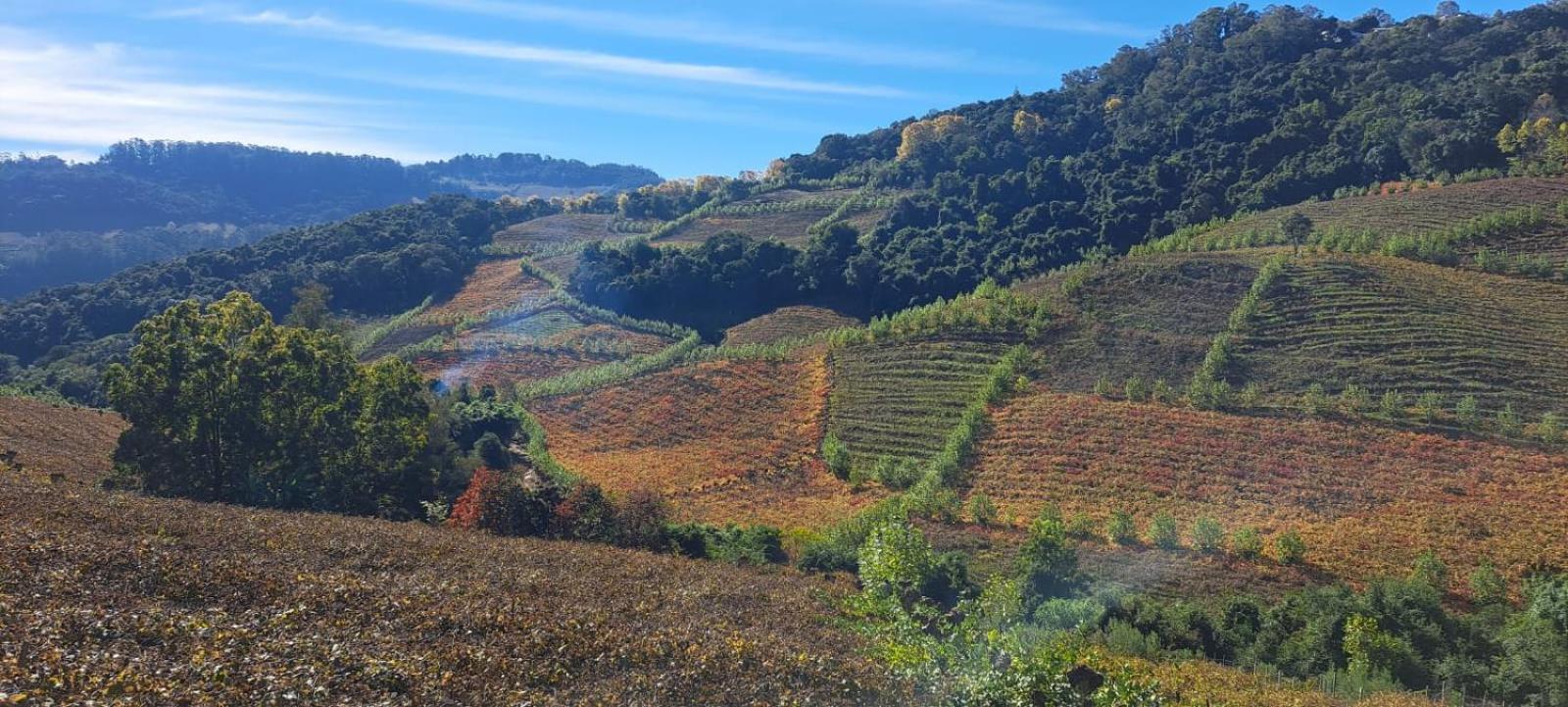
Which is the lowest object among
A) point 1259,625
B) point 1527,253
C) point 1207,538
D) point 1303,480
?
point 1259,625

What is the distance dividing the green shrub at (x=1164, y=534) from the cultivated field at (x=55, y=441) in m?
27.2

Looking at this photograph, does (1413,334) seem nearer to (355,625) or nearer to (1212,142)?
(355,625)

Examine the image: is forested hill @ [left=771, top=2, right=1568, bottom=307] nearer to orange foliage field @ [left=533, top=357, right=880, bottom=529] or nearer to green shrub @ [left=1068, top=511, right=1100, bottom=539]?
orange foliage field @ [left=533, top=357, right=880, bottom=529]

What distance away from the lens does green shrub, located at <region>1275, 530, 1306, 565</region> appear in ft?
72.6

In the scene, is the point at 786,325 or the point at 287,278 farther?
the point at 287,278

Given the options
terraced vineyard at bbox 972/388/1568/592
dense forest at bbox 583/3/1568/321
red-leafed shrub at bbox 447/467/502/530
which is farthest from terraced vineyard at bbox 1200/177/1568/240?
red-leafed shrub at bbox 447/467/502/530

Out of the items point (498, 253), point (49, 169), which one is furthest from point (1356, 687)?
point (49, 169)

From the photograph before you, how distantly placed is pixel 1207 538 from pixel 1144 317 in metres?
19.5

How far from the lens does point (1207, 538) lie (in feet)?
75.7

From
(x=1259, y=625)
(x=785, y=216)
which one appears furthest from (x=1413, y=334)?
(x=785, y=216)

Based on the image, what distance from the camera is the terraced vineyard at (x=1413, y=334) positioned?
31.0m

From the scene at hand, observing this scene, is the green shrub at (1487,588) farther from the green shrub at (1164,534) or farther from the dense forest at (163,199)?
the dense forest at (163,199)

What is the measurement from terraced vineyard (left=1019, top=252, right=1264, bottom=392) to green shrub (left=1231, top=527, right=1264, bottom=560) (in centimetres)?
1279

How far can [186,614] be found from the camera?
10398 mm
